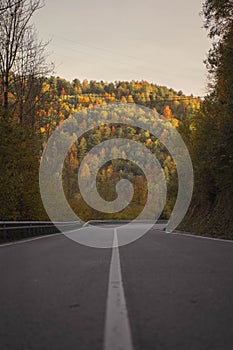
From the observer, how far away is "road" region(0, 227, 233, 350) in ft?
11.3

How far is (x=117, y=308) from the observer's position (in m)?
4.60

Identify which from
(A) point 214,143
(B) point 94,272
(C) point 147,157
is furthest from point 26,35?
(C) point 147,157

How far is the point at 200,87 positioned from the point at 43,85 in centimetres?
1143

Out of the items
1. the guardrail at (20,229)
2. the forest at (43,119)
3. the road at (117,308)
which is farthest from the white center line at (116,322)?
the forest at (43,119)

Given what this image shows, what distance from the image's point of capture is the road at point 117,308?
3.45 meters

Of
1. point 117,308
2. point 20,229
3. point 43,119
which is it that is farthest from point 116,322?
point 43,119

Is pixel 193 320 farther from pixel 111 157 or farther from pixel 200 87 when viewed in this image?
pixel 111 157

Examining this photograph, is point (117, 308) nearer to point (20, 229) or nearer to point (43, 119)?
point (20, 229)

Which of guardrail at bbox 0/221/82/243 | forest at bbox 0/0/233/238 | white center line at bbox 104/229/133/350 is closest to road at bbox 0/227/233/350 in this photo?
white center line at bbox 104/229/133/350

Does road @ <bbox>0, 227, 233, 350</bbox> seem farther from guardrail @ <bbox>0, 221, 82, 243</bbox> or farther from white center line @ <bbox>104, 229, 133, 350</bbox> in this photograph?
guardrail @ <bbox>0, 221, 82, 243</bbox>

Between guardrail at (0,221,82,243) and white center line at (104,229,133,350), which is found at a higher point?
white center line at (104,229,133,350)

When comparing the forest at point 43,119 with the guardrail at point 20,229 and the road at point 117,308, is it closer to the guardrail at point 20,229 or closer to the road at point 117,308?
the guardrail at point 20,229

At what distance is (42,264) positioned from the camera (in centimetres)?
921

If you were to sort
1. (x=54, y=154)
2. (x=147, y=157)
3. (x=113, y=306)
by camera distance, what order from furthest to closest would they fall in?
(x=147, y=157) → (x=54, y=154) → (x=113, y=306)
